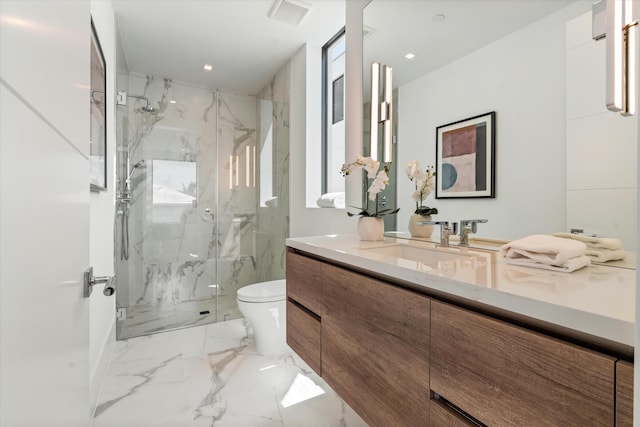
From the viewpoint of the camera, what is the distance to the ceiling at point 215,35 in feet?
7.09

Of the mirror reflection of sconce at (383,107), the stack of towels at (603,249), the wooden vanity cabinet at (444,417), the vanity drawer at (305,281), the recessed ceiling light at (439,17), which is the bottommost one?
the wooden vanity cabinet at (444,417)

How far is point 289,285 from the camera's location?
168cm

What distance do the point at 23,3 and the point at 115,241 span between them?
8.38ft

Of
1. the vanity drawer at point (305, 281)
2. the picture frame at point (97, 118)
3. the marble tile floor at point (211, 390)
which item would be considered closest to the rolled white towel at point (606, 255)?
the vanity drawer at point (305, 281)

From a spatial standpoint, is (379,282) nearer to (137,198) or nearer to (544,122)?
(544,122)

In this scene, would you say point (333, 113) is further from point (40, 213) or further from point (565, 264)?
point (40, 213)

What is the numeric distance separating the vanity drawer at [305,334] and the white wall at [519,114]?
82 cm

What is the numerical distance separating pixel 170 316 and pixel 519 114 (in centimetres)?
317

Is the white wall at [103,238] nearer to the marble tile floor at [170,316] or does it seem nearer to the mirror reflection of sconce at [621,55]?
the marble tile floor at [170,316]

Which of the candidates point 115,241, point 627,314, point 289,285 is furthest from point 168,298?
point 627,314

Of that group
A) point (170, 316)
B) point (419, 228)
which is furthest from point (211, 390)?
point (419, 228)

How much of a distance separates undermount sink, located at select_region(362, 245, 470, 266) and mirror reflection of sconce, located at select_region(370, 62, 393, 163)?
0.59 m

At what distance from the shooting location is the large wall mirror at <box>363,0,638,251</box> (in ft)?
3.35

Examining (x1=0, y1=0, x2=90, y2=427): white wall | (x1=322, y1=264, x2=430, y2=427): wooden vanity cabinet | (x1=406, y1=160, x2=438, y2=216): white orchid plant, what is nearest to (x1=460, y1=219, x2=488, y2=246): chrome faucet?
(x1=406, y1=160, x2=438, y2=216): white orchid plant
